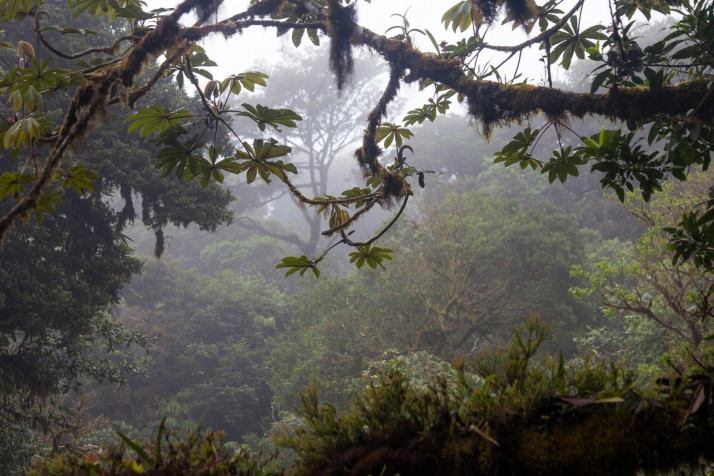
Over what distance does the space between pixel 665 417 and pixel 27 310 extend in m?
5.20

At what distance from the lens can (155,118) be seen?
1886 millimetres

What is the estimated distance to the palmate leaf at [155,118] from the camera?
185 cm

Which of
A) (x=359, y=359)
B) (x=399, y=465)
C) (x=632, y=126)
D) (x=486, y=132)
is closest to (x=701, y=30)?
(x=632, y=126)

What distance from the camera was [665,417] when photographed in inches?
43.6

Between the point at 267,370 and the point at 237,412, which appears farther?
the point at 267,370

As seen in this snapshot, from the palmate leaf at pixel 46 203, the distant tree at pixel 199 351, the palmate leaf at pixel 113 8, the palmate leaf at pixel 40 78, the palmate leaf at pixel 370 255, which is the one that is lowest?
the distant tree at pixel 199 351

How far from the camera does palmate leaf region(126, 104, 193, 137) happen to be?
1848mm

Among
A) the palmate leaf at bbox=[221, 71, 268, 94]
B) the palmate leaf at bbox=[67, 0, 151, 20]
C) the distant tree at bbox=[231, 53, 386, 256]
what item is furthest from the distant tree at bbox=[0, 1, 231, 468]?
the distant tree at bbox=[231, 53, 386, 256]

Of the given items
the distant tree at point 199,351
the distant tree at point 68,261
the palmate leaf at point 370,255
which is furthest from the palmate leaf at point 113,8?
the distant tree at point 199,351

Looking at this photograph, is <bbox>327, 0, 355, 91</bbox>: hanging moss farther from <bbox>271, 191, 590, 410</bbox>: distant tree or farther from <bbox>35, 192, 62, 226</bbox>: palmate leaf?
<bbox>271, 191, 590, 410</bbox>: distant tree

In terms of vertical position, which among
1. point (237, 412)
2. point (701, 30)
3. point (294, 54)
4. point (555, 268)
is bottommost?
point (237, 412)

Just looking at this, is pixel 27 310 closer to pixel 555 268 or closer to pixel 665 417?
pixel 665 417

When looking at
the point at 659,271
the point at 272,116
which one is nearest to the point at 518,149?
the point at 272,116

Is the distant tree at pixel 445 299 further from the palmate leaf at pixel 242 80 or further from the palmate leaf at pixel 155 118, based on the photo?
the palmate leaf at pixel 155 118
